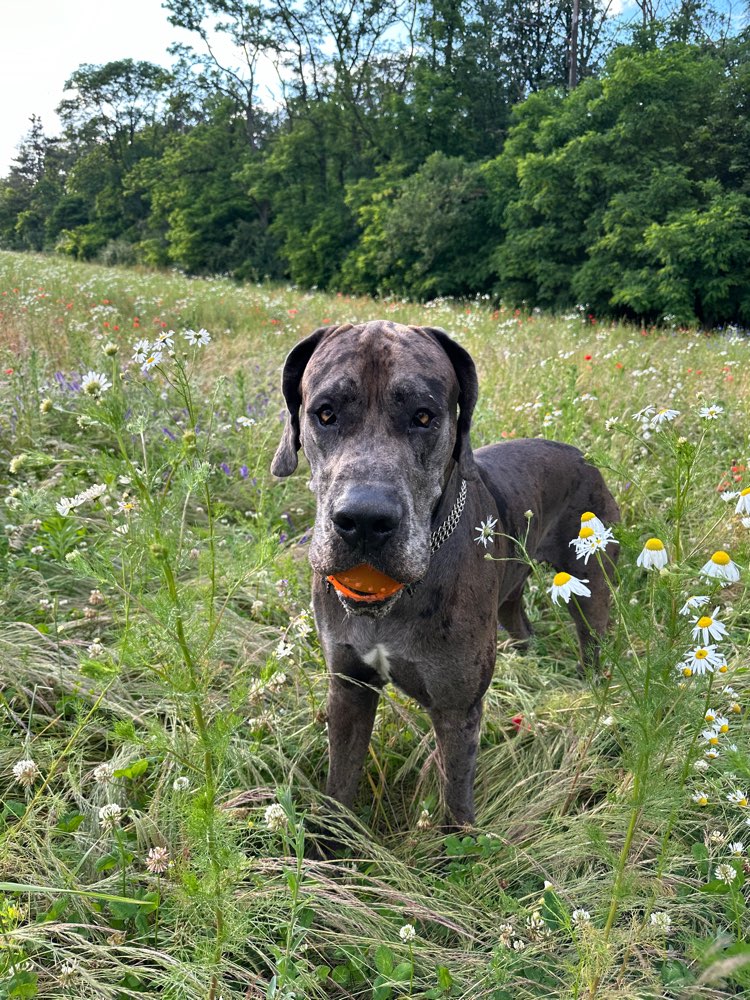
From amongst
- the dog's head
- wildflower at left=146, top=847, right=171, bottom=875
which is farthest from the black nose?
wildflower at left=146, top=847, right=171, bottom=875

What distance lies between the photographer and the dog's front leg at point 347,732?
225 cm

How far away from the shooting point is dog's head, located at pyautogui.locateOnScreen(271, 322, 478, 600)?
173 centimetres

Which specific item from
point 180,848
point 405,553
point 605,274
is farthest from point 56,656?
point 605,274

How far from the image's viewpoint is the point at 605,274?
1795 cm

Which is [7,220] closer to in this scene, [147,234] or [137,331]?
[147,234]

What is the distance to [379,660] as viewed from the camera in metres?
2.07

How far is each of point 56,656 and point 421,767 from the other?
153 cm

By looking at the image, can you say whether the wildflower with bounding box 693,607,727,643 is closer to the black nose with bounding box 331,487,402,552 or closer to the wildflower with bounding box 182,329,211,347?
the black nose with bounding box 331,487,402,552

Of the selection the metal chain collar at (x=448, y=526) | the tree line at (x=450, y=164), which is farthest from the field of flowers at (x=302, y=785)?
the tree line at (x=450, y=164)

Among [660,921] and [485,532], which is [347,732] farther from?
[660,921]

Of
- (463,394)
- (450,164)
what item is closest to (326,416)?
(463,394)

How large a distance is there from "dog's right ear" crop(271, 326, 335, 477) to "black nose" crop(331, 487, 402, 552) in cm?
75

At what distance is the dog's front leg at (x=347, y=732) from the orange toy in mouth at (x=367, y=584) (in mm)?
518

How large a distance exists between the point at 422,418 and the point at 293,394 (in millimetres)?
637
